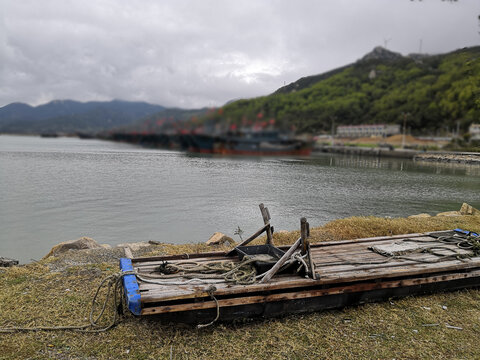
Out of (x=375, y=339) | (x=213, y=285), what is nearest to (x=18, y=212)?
(x=213, y=285)

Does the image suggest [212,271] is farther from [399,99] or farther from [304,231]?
[399,99]

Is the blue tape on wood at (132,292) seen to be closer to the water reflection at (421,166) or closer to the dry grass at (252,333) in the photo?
the dry grass at (252,333)

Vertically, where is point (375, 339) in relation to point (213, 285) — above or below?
below

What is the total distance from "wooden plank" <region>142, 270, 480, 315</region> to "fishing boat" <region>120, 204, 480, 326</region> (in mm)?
11

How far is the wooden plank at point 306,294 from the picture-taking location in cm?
421

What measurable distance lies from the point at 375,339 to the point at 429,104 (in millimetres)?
108258

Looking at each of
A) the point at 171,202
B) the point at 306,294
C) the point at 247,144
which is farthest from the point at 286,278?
the point at 247,144

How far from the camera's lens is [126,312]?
490 centimetres

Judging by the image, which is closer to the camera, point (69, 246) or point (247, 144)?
point (69, 246)

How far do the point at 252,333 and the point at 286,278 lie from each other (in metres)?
0.99

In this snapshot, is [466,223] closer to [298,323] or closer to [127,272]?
[298,323]

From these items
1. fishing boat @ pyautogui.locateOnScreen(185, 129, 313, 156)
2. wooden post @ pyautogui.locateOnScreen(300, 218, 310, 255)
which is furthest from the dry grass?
fishing boat @ pyautogui.locateOnScreen(185, 129, 313, 156)

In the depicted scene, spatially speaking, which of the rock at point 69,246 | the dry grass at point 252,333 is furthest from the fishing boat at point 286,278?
the rock at point 69,246

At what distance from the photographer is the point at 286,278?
5.15 m
